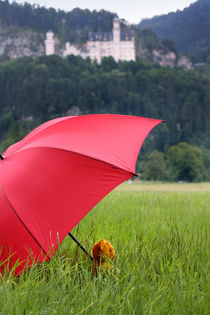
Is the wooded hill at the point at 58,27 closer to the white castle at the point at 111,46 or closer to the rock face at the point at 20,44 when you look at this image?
the rock face at the point at 20,44

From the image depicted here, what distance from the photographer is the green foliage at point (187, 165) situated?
62875mm

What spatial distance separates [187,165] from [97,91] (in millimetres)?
44650

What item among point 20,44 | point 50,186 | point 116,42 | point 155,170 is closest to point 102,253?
point 50,186

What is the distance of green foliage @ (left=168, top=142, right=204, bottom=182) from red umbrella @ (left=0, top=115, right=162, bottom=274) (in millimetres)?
61942

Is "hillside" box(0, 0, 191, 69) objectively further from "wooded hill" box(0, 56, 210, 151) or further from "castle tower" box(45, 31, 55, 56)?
"wooded hill" box(0, 56, 210, 151)

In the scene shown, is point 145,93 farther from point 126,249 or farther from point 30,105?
point 126,249

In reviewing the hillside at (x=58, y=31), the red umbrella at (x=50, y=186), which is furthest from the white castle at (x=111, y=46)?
the red umbrella at (x=50, y=186)

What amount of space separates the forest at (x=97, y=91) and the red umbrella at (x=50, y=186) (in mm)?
95676

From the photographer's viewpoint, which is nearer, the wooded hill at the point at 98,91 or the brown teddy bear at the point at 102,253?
the brown teddy bear at the point at 102,253

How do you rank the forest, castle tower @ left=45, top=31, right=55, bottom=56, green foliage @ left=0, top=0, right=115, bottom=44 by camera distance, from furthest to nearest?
green foliage @ left=0, top=0, right=115, bottom=44, castle tower @ left=45, top=31, right=55, bottom=56, the forest

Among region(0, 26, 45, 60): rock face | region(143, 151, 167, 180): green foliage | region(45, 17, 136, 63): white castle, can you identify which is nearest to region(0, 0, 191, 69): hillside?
region(0, 26, 45, 60): rock face

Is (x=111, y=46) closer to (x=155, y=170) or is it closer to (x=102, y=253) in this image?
(x=155, y=170)

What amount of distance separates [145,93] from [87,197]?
102 metres

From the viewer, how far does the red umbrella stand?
1700 mm
